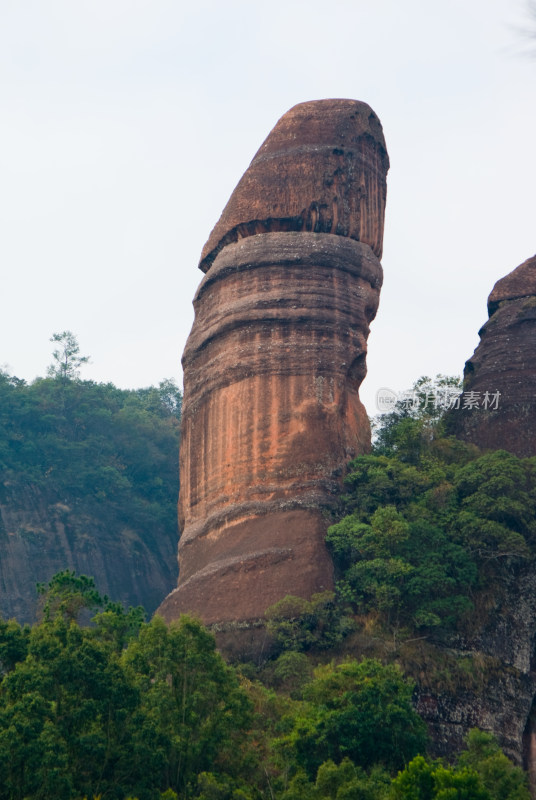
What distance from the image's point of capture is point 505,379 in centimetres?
3216

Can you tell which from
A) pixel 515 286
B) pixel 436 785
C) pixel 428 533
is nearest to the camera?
pixel 436 785

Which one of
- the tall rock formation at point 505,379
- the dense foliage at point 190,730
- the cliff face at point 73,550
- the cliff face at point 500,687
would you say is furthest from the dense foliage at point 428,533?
the cliff face at point 73,550

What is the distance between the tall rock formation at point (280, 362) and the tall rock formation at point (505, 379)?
3445 millimetres

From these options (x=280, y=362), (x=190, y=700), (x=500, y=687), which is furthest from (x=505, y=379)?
(x=190, y=700)

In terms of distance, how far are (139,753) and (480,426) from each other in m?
16.6

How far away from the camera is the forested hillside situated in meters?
40.8

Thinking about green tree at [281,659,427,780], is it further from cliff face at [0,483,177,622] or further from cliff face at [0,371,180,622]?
cliff face at [0,483,177,622]

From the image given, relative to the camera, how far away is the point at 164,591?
4262 cm

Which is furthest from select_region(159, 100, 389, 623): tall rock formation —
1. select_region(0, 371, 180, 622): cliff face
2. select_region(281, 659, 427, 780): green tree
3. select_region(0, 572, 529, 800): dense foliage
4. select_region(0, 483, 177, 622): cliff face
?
select_region(0, 371, 180, 622): cliff face

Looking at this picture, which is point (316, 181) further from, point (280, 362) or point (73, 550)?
point (73, 550)

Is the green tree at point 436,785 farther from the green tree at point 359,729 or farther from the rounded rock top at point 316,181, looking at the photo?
the rounded rock top at point 316,181

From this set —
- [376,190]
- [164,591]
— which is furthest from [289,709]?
[164,591]

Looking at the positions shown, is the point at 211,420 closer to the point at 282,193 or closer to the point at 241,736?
the point at 282,193

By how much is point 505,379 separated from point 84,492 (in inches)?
668
